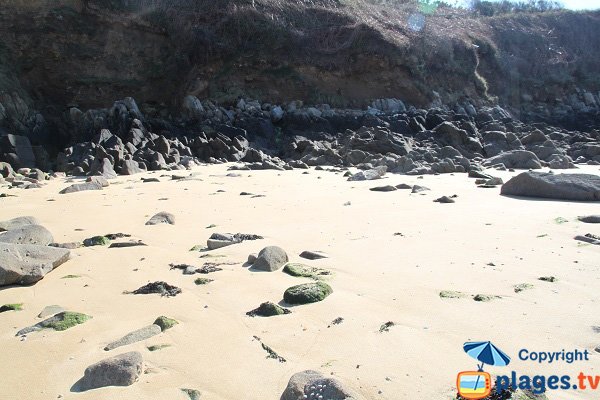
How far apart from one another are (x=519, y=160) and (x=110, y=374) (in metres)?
11.3

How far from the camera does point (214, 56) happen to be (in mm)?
18047

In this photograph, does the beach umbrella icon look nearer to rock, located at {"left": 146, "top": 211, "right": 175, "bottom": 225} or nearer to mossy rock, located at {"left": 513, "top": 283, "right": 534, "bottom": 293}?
mossy rock, located at {"left": 513, "top": 283, "right": 534, "bottom": 293}

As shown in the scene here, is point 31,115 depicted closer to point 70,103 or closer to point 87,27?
point 70,103

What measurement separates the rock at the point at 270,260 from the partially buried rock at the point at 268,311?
2.14ft

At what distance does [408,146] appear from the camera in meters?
13.5

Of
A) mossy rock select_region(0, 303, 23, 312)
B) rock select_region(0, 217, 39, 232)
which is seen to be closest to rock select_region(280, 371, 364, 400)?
mossy rock select_region(0, 303, 23, 312)

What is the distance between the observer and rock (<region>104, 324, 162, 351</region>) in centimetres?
211

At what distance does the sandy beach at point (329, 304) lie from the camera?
6.10 feet

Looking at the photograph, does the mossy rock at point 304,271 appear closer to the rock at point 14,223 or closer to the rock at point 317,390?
the rock at point 317,390

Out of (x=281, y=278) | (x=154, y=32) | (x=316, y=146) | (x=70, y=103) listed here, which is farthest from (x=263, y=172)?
(x=154, y=32)

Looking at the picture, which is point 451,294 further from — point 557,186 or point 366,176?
point 366,176

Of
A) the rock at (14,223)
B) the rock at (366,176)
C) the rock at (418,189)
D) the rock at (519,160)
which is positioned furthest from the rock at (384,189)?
the rock at (519,160)

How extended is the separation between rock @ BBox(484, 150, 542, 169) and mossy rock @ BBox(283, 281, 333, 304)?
9.91m

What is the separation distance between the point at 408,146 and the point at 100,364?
12284 mm
